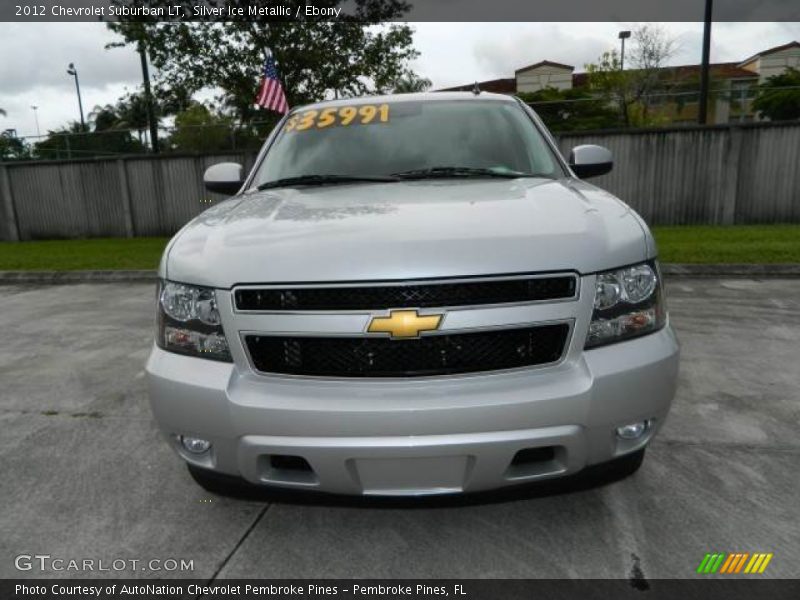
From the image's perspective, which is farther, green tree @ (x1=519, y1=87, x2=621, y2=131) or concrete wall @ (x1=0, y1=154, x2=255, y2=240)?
green tree @ (x1=519, y1=87, x2=621, y2=131)

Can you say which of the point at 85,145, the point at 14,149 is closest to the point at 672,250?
the point at 85,145

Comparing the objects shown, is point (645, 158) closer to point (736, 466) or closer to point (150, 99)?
point (736, 466)

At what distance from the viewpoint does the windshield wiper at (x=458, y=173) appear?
283cm

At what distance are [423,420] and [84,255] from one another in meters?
11.1

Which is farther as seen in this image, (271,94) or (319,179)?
(271,94)

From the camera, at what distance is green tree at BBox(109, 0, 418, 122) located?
13844 millimetres

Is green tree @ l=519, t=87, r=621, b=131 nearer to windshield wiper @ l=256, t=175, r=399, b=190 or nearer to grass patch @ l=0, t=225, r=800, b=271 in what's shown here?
grass patch @ l=0, t=225, r=800, b=271

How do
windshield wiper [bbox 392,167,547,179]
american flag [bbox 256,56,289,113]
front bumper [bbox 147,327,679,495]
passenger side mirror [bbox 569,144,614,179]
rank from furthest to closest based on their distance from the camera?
american flag [bbox 256,56,289,113] < passenger side mirror [bbox 569,144,614,179] < windshield wiper [bbox 392,167,547,179] < front bumper [bbox 147,327,679,495]

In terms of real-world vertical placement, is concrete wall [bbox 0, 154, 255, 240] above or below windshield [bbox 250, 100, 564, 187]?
below

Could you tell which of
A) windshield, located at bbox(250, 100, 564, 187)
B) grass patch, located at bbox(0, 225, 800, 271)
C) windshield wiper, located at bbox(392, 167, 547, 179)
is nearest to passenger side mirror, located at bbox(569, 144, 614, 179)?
windshield, located at bbox(250, 100, 564, 187)

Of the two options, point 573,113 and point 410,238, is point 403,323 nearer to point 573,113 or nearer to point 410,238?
point 410,238

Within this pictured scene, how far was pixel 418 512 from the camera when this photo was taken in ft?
7.86

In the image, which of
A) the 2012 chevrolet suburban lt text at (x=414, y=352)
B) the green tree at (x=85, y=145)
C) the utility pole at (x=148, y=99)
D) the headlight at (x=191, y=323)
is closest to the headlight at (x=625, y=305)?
the 2012 chevrolet suburban lt text at (x=414, y=352)

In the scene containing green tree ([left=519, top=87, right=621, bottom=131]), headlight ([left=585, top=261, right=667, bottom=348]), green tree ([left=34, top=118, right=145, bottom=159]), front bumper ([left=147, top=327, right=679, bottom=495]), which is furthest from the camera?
green tree ([left=519, top=87, right=621, bottom=131])
